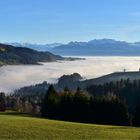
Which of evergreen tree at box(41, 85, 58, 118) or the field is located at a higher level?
evergreen tree at box(41, 85, 58, 118)

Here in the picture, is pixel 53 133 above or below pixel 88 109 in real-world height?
below

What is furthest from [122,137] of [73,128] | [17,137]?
[17,137]

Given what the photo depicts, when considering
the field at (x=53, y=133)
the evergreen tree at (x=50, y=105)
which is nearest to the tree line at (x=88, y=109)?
the evergreen tree at (x=50, y=105)

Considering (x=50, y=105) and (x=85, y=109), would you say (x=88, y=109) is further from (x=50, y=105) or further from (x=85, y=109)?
(x=50, y=105)

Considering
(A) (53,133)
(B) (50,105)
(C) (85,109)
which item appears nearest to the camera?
(A) (53,133)

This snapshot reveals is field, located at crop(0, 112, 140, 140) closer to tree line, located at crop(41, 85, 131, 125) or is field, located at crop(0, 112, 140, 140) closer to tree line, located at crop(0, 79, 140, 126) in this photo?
tree line, located at crop(0, 79, 140, 126)

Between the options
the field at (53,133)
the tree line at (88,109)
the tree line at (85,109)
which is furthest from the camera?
the tree line at (85,109)

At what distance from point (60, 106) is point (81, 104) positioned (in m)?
3.83

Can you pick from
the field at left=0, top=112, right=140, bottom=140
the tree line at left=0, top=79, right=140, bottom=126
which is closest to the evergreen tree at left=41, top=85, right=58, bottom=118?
the tree line at left=0, top=79, right=140, bottom=126

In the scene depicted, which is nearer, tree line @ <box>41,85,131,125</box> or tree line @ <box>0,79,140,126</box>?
tree line @ <box>0,79,140,126</box>

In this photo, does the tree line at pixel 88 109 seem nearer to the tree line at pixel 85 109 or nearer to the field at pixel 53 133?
the tree line at pixel 85 109

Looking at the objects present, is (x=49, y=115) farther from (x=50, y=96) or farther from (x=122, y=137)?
(x=122, y=137)

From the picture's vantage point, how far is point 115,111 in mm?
72500

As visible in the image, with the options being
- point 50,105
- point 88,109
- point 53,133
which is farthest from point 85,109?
point 53,133
